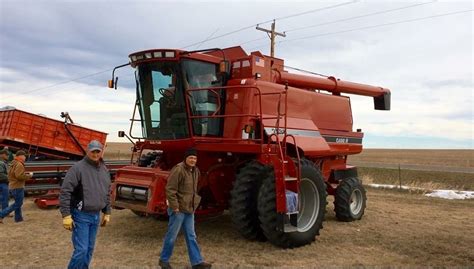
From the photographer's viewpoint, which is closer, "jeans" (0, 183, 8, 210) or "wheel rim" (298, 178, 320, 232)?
"wheel rim" (298, 178, 320, 232)

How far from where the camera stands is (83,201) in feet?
16.5

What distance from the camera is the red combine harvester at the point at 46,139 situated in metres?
13.2

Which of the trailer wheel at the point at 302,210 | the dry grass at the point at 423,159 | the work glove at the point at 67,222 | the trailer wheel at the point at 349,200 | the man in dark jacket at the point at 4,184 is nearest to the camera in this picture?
the work glove at the point at 67,222

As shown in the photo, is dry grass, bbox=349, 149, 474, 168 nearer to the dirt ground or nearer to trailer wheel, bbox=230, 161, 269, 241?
the dirt ground

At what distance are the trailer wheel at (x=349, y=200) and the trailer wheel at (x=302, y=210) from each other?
2.11 metres

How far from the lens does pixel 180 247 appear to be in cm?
727

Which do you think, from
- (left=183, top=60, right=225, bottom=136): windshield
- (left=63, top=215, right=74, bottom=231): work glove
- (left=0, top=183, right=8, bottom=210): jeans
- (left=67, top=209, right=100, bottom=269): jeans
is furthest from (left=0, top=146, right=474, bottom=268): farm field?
(left=183, top=60, right=225, bottom=136): windshield

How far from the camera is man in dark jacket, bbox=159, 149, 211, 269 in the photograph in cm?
591

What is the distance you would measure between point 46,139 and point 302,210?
1067 cm

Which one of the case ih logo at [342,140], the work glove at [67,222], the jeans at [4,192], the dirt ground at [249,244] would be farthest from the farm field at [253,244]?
the case ih logo at [342,140]

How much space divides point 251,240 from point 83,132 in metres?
11.0

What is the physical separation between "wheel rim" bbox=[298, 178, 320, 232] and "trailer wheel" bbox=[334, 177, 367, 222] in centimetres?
214

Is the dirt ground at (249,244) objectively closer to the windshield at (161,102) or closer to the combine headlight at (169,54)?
the windshield at (161,102)

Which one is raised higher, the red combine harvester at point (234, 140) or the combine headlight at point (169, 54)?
the combine headlight at point (169, 54)
